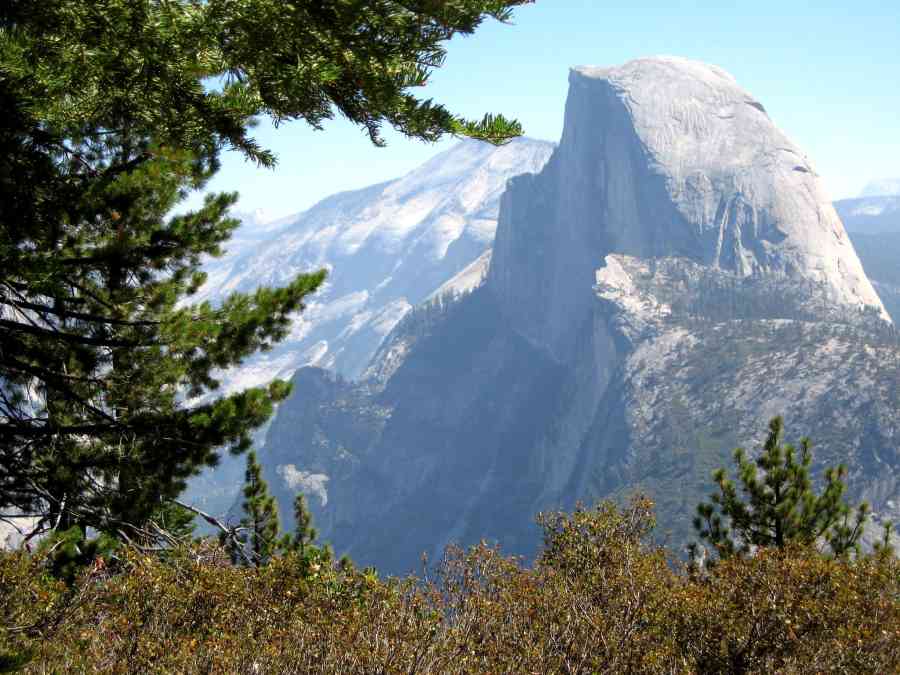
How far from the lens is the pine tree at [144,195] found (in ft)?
19.4

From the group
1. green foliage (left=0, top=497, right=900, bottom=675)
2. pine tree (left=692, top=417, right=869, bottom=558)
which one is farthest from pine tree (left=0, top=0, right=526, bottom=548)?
pine tree (left=692, top=417, right=869, bottom=558)

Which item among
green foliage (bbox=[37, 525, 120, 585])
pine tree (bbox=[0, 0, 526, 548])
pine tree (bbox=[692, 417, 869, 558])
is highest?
pine tree (bbox=[0, 0, 526, 548])

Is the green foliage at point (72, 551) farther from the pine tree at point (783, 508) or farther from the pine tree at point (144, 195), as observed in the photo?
the pine tree at point (783, 508)

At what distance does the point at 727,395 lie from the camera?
191 metres

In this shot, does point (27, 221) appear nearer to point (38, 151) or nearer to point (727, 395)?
point (38, 151)

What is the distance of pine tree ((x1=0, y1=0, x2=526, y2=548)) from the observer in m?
5.90

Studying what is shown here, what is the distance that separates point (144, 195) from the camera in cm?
934

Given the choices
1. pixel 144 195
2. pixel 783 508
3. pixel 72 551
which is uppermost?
pixel 144 195

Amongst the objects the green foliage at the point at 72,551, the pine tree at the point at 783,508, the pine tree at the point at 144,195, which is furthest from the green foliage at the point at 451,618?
the pine tree at the point at 783,508

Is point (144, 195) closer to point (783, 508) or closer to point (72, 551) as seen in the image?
point (72, 551)

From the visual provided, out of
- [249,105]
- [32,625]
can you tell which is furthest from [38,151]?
[32,625]

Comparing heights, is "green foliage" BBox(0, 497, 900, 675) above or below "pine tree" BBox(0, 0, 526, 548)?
below

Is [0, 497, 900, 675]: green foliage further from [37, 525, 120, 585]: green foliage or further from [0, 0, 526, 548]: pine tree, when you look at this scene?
[0, 0, 526, 548]: pine tree

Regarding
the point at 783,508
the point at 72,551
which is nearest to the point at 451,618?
the point at 72,551
